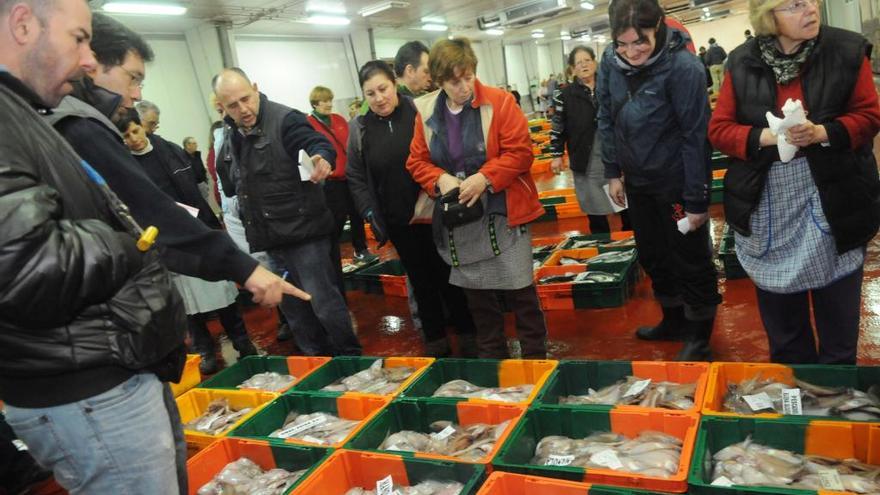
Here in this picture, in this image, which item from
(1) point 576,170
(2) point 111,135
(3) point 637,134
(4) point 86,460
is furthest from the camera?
(1) point 576,170

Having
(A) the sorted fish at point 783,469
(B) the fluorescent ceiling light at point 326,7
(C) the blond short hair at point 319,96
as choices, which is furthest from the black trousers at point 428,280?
(B) the fluorescent ceiling light at point 326,7

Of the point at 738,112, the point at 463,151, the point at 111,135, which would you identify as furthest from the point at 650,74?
the point at 111,135

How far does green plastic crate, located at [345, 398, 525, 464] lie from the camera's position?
226 cm

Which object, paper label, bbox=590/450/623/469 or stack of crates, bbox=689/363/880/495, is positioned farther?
paper label, bbox=590/450/623/469

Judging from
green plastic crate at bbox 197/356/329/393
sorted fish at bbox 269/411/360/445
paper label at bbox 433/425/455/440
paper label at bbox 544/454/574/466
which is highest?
green plastic crate at bbox 197/356/329/393

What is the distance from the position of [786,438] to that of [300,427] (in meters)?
1.83

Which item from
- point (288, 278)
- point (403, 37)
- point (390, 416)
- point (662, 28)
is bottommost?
point (390, 416)

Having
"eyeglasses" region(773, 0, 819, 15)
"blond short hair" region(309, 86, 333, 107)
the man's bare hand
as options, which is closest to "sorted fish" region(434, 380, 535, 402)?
the man's bare hand

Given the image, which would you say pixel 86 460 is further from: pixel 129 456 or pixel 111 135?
pixel 111 135

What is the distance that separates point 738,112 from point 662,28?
0.58 meters

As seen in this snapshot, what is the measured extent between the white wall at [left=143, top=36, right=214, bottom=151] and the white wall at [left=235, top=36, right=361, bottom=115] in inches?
→ 52.4

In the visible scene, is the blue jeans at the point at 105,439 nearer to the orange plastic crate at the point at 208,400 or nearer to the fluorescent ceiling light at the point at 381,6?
the orange plastic crate at the point at 208,400

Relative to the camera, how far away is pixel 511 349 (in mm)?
3504

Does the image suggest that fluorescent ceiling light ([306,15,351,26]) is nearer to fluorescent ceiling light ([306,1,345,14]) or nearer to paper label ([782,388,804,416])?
fluorescent ceiling light ([306,1,345,14])
